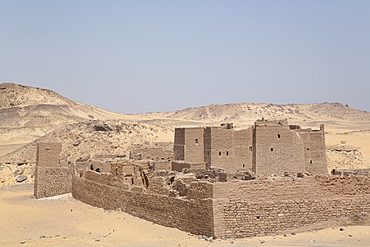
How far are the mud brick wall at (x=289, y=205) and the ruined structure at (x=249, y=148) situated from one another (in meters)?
11.7

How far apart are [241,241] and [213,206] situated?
1.18m

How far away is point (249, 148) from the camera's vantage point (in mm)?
24891

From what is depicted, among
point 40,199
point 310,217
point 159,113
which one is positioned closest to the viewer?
point 310,217

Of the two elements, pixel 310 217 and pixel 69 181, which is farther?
pixel 69 181

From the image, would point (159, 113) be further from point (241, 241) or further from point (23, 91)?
point (241, 241)

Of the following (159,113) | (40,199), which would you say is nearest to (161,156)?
(40,199)

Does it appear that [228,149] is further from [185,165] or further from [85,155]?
[85,155]

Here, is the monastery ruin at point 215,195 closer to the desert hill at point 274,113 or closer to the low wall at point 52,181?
the low wall at point 52,181

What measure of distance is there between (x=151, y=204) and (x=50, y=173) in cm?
1012

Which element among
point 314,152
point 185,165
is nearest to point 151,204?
point 185,165

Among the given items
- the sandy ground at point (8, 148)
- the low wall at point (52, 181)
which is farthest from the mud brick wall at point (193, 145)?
the sandy ground at point (8, 148)

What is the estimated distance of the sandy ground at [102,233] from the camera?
443 inches

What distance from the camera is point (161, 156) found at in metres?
27.9


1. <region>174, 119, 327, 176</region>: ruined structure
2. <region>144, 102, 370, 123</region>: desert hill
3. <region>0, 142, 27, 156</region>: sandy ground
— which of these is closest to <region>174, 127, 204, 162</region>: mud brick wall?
<region>174, 119, 327, 176</region>: ruined structure
